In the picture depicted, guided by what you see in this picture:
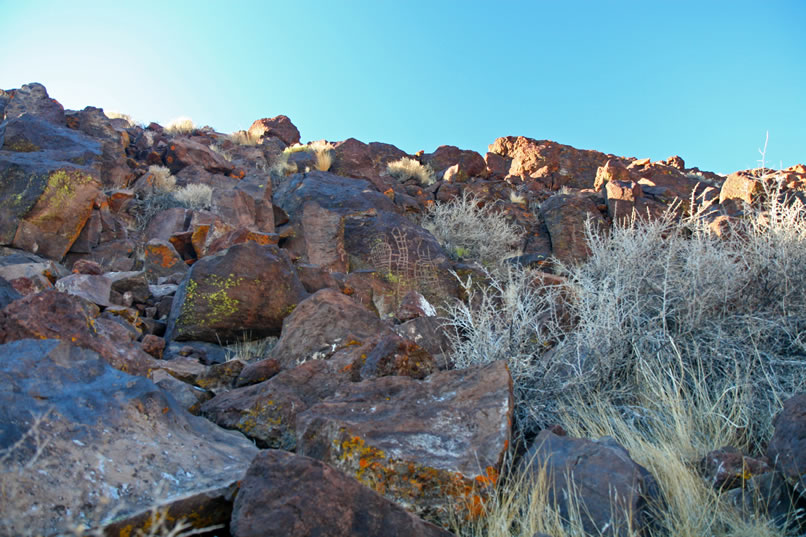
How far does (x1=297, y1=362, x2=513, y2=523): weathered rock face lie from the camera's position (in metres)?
2.34

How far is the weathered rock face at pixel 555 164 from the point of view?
1998 centimetres

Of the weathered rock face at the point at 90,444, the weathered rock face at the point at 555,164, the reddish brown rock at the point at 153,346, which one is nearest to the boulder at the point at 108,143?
the reddish brown rock at the point at 153,346

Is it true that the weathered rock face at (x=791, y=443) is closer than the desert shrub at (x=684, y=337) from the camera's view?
Yes

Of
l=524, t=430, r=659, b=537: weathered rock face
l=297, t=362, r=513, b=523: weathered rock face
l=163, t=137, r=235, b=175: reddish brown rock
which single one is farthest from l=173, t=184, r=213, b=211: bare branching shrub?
l=524, t=430, r=659, b=537: weathered rock face

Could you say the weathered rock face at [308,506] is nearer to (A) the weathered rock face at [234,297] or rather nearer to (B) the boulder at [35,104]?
(A) the weathered rock face at [234,297]

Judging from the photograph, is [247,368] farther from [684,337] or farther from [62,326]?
[684,337]

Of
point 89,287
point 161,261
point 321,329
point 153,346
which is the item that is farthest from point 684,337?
point 161,261

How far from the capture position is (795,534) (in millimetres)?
2072

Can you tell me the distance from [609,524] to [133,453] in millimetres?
1762

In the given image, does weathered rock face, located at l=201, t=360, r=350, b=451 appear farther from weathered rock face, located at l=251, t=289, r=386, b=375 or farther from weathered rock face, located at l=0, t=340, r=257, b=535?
weathered rock face, located at l=251, t=289, r=386, b=375

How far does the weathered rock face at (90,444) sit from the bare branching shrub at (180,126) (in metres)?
18.4

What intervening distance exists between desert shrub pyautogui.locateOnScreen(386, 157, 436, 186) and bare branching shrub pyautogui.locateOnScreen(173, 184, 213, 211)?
6.60 m

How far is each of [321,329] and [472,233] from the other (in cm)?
764

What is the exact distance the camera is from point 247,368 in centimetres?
409
